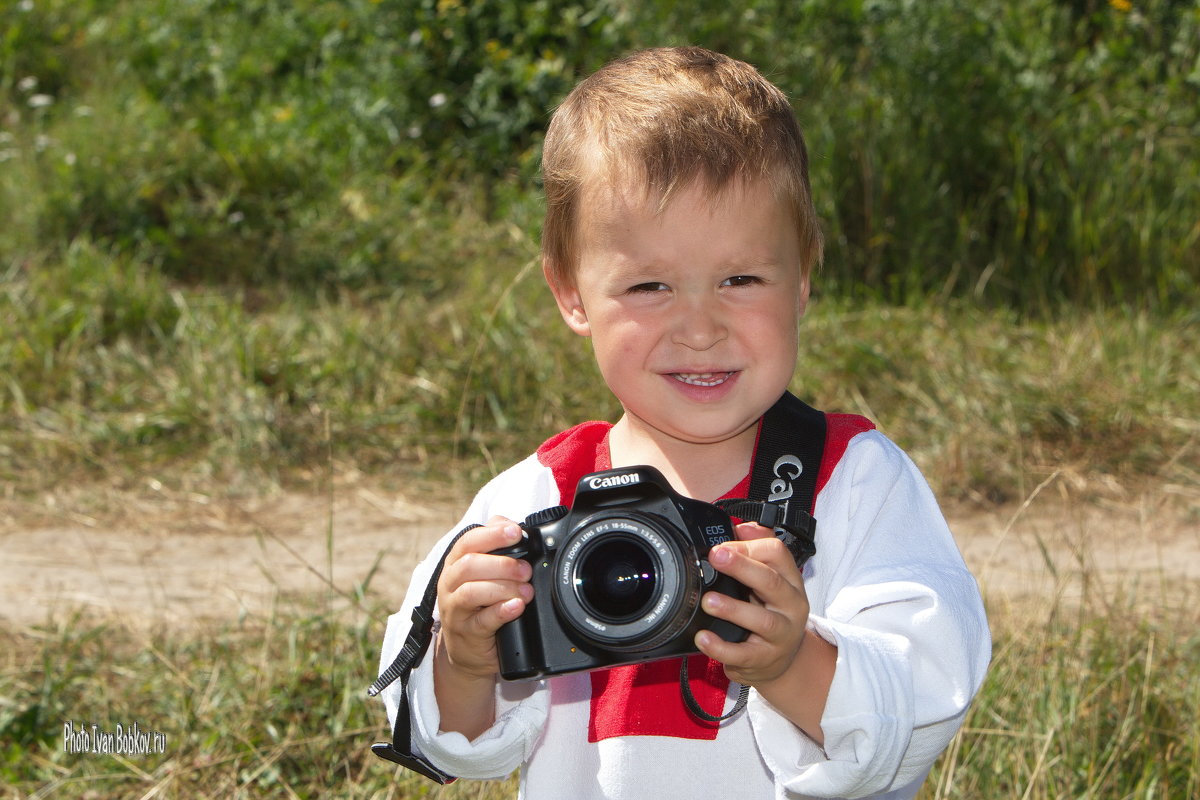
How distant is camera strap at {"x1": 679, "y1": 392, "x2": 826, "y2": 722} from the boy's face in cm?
4

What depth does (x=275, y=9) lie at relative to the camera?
285 inches

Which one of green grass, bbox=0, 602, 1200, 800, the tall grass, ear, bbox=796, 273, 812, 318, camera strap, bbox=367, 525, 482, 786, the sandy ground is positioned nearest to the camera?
camera strap, bbox=367, 525, 482, 786

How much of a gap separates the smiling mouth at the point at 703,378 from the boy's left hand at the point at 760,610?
0.96 feet

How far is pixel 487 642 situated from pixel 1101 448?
3.01m

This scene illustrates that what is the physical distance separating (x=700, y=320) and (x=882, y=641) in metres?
0.44

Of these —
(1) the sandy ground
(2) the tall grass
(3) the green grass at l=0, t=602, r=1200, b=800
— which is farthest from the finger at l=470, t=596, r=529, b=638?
(2) the tall grass

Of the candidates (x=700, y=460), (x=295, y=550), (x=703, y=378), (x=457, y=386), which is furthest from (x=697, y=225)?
(x=457, y=386)

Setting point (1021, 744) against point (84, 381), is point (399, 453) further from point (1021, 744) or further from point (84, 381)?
point (1021, 744)

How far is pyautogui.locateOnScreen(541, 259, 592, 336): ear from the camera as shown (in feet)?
6.08

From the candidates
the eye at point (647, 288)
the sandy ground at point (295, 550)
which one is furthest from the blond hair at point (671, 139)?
the sandy ground at point (295, 550)

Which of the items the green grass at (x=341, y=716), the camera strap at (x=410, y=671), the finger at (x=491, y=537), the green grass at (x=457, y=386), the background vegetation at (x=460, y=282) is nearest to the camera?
the finger at (x=491, y=537)

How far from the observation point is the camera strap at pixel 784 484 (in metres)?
1.55

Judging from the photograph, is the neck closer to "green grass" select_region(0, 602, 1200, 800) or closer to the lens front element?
the lens front element

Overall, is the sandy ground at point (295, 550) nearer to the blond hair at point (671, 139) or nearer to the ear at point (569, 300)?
the ear at point (569, 300)
